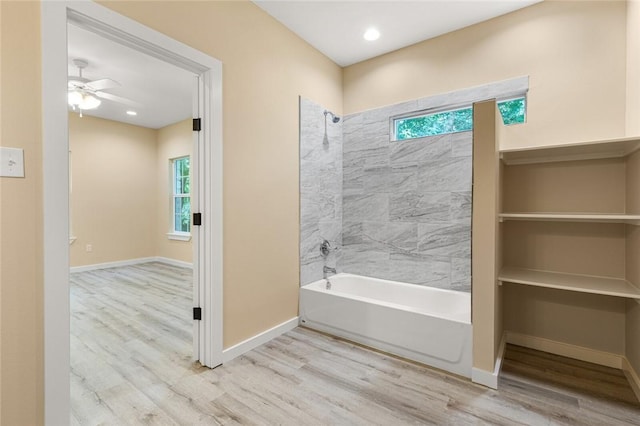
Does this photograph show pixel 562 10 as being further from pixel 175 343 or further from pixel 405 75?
pixel 175 343

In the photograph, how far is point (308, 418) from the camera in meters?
1.67

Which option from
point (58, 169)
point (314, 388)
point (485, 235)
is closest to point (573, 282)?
point (485, 235)

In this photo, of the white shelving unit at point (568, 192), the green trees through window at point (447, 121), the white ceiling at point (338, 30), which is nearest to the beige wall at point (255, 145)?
the white ceiling at point (338, 30)

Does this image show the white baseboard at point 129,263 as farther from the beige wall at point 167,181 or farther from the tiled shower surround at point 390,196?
the tiled shower surround at point 390,196

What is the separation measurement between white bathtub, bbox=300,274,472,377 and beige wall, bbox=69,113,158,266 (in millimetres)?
4688

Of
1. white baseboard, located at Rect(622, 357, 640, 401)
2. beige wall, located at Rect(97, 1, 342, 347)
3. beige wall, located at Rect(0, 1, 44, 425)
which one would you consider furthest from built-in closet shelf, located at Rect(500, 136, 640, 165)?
beige wall, located at Rect(0, 1, 44, 425)

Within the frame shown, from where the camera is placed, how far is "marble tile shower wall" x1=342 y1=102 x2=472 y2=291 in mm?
2842

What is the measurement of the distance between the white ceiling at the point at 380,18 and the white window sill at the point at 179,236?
4207 millimetres

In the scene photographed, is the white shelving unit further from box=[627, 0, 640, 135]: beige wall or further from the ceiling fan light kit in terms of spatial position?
the ceiling fan light kit

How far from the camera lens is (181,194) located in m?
6.12

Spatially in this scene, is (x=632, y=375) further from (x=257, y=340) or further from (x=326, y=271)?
(x=257, y=340)

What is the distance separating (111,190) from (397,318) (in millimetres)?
5831

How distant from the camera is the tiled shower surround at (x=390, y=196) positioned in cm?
284

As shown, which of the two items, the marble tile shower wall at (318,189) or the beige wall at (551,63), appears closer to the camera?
the beige wall at (551,63)
